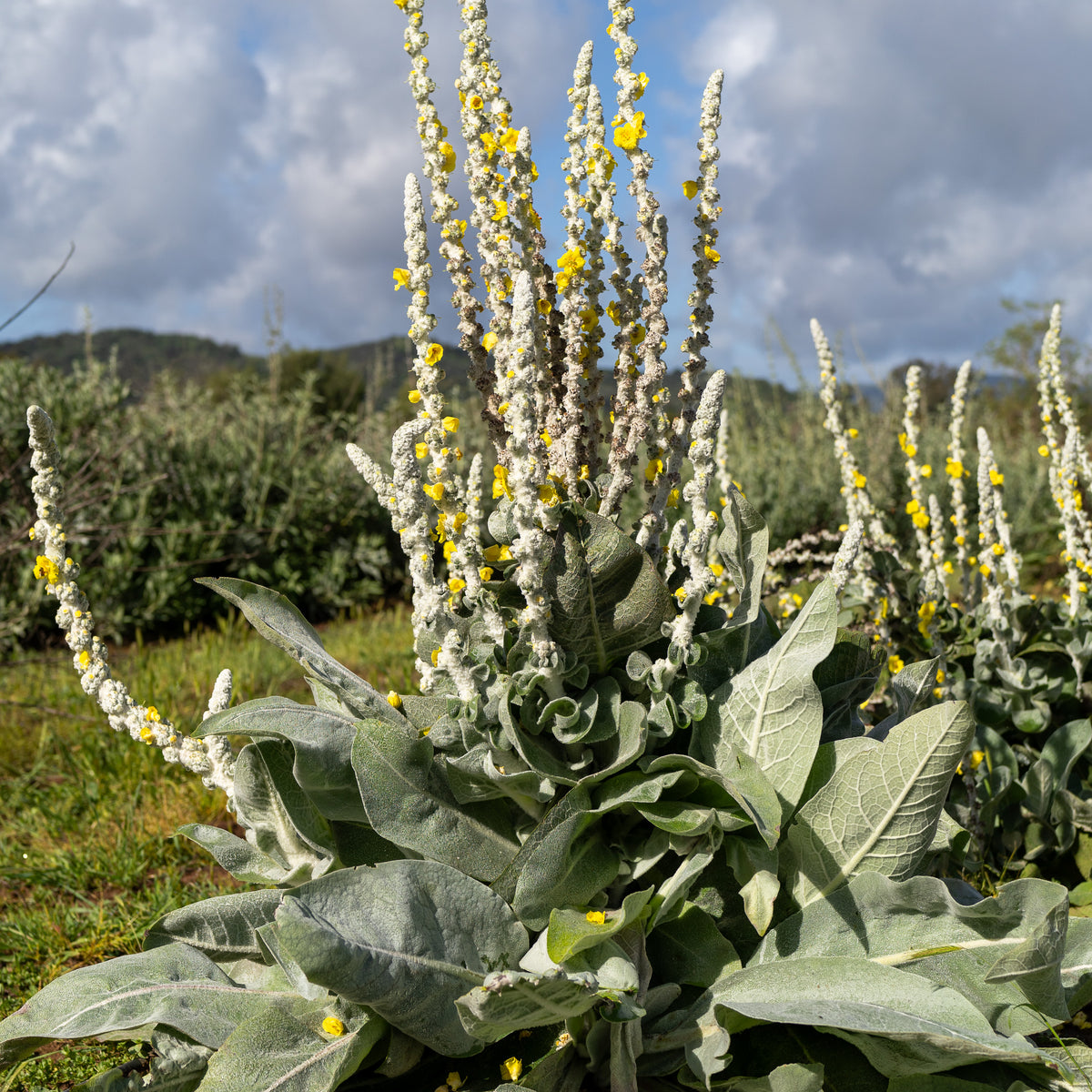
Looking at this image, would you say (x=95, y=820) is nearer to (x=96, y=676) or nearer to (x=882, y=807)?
(x=96, y=676)

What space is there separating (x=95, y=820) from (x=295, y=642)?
1926mm

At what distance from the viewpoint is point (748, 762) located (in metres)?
1.42

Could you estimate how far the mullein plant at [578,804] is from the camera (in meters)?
1.32

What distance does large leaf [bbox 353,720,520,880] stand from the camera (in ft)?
4.66

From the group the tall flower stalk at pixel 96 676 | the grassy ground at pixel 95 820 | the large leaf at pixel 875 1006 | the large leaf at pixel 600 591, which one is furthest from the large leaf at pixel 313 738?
the grassy ground at pixel 95 820

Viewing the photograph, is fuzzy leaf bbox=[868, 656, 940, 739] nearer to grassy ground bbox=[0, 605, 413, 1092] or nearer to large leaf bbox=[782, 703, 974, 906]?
large leaf bbox=[782, 703, 974, 906]

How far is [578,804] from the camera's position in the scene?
1414 millimetres

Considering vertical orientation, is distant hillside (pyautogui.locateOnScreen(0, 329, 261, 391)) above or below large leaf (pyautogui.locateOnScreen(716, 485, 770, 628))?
above

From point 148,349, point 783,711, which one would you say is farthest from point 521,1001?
point 148,349

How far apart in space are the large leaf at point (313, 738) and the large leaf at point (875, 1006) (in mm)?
696

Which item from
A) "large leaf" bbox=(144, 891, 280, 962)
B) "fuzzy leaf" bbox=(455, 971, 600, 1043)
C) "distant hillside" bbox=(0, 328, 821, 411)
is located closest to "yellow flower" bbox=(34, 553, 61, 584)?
"large leaf" bbox=(144, 891, 280, 962)

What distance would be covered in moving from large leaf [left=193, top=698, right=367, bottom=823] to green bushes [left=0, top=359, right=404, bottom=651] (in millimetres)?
4736

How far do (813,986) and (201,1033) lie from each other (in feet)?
3.16

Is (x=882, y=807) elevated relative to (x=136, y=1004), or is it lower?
elevated
